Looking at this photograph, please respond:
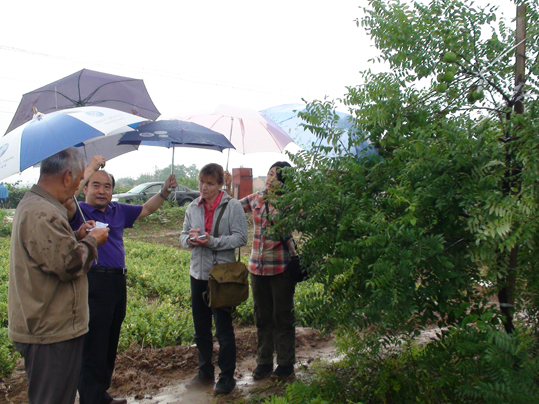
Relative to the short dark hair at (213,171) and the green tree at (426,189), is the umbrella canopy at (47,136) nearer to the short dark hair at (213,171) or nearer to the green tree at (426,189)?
the short dark hair at (213,171)

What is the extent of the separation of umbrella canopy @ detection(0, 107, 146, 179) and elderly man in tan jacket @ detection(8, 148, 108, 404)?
0.28m

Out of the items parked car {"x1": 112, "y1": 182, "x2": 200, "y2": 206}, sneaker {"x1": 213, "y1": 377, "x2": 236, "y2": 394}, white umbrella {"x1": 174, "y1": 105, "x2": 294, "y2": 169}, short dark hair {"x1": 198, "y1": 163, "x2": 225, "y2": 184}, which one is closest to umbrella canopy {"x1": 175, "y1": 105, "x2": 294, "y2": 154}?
white umbrella {"x1": 174, "y1": 105, "x2": 294, "y2": 169}

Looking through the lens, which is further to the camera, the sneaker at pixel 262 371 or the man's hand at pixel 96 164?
the sneaker at pixel 262 371

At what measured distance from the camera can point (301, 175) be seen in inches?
122

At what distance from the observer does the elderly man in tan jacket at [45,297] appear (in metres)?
2.56

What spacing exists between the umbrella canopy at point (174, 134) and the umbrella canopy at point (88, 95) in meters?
0.59

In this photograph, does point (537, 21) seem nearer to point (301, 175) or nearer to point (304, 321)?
point (301, 175)

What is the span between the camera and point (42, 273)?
2586 mm

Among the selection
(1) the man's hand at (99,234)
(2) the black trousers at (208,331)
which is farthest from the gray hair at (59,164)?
(2) the black trousers at (208,331)

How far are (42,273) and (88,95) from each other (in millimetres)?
2496

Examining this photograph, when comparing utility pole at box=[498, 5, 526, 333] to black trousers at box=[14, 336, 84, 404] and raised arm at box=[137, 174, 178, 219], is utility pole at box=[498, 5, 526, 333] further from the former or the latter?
raised arm at box=[137, 174, 178, 219]

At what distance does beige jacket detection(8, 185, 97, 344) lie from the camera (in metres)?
2.55

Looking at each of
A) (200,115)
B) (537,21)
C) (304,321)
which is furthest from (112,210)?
(537,21)

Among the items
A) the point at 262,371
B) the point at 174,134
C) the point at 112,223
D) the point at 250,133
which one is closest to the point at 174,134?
the point at 174,134
